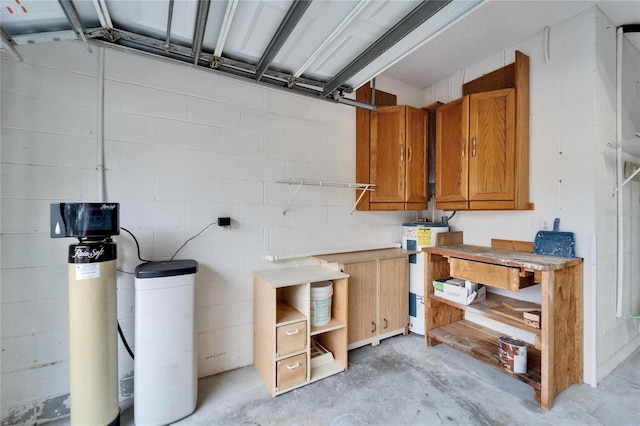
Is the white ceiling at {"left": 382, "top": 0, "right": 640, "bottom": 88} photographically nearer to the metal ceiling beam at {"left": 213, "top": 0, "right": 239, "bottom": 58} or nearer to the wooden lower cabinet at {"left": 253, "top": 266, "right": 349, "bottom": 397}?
Result: the metal ceiling beam at {"left": 213, "top": 0, "right": 239, "bottom": 58}

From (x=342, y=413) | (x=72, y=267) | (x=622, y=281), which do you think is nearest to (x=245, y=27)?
(x=72, y=267)

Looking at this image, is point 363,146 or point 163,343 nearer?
point 163,343

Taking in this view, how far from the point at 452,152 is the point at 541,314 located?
1.51 m

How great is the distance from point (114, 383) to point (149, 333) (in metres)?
0.33

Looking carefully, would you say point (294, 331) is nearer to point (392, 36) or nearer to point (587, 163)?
point (392, 36)

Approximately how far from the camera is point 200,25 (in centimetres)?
134

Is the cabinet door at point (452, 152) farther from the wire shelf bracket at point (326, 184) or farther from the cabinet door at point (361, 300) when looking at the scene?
the cabinet door at point (361, 300)

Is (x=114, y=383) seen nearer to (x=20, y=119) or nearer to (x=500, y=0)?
(x=20, y=119)

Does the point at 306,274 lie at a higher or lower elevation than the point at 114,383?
higher

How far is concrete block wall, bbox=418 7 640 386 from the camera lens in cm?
199

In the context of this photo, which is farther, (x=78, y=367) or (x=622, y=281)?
(x=622, y=281)

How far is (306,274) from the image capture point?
2.20m

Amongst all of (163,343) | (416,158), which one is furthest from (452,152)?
(163,343)

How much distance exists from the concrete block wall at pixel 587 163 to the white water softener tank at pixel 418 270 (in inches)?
27.5
